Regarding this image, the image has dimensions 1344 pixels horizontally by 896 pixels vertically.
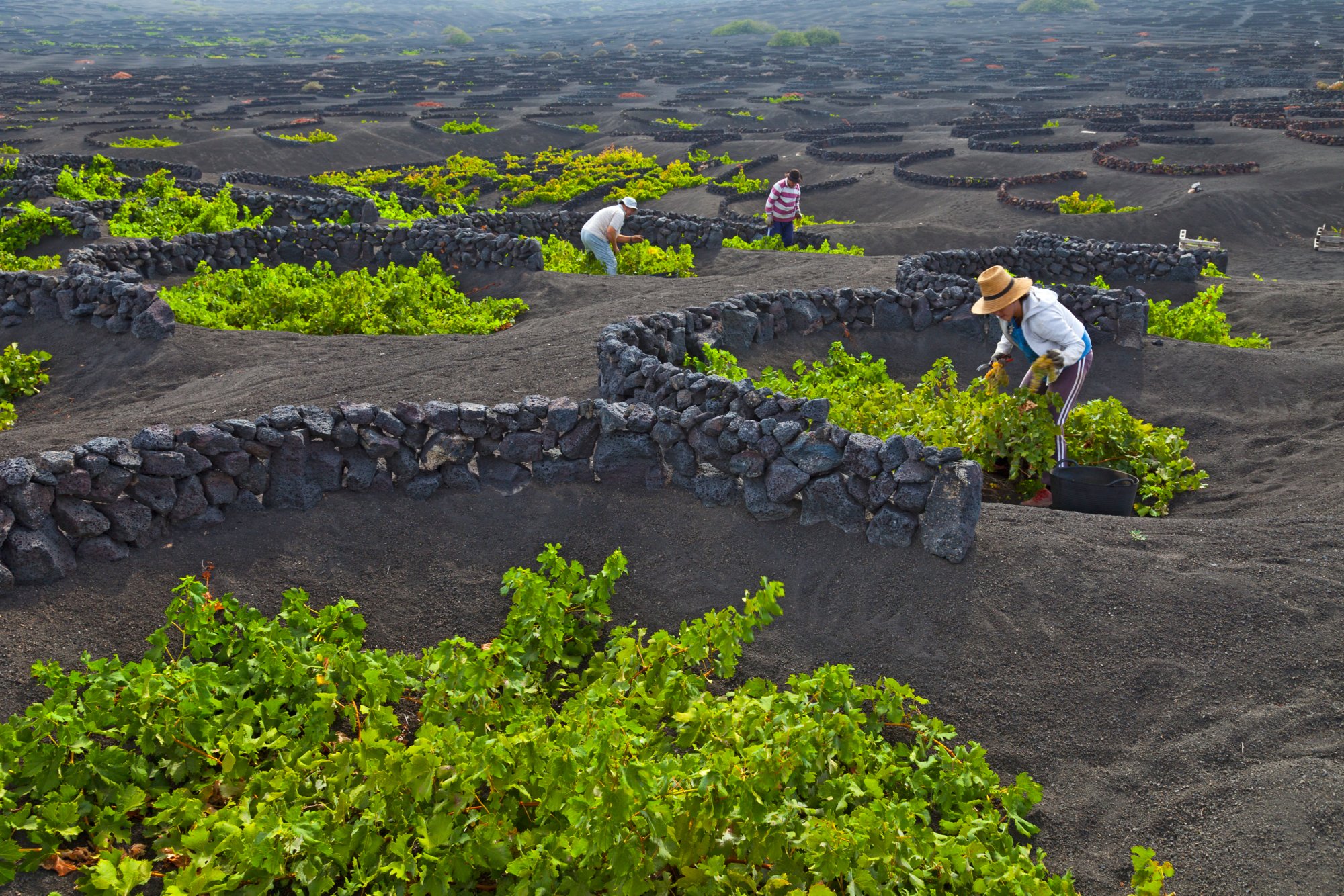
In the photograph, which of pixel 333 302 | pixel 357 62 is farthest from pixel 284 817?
pixel 357 62

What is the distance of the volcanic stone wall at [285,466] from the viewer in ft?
18.0

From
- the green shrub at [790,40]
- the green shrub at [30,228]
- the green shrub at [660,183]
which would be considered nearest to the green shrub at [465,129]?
the green shrub at [660,183]

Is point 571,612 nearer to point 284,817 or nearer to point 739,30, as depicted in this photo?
point 284,817

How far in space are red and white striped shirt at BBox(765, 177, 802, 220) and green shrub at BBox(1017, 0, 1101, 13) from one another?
92898 mm

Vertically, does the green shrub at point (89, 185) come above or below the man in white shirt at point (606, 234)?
above

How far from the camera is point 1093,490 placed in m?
6.84

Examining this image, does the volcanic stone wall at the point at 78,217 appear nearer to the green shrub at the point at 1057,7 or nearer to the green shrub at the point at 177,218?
the green shrub at the point at 177,218

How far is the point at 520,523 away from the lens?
6.39 metres

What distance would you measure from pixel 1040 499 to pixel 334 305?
8566 millimetres

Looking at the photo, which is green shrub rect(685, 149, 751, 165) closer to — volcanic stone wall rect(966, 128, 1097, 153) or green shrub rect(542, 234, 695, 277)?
volcanic stone wall rect(966, 128, 1097, 153)

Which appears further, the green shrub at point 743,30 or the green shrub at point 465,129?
the green shrub at point 743,30

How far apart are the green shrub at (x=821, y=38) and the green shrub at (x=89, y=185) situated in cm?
6843

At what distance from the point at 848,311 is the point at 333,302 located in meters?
6.39

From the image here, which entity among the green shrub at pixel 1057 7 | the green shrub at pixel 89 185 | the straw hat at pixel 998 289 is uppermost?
the green shrub at pixel 1057 7
